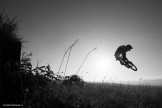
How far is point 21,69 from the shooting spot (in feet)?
10.1

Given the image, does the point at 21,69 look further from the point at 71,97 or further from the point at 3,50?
the point at 71,97

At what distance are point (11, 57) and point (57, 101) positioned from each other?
1065mm

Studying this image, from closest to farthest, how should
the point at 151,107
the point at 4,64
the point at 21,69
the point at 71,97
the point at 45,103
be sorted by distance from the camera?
the point at 4,64
the point at 45,103
the point at 21,69
the point at 71,97
the point at 151,107

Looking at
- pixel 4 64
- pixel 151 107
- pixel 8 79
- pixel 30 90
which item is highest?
pixel 4 64

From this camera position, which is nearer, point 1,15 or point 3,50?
point 3,50

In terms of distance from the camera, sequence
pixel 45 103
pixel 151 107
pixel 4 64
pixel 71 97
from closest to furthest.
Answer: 1. pixel 4 64
2. pixel 45 103
3. pixel 71 97
4. pixel 151 107

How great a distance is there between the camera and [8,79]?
285cm

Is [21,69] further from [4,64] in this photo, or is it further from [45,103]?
[45,103]

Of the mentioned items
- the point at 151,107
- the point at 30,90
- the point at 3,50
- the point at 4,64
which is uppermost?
the point at 3,50

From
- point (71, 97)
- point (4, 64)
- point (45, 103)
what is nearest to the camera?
point (4, 64)

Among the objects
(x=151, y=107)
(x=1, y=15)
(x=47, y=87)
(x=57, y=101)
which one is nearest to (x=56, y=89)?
(x=47, y=87)

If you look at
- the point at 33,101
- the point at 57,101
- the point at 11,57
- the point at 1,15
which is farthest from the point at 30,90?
the point at 1,15

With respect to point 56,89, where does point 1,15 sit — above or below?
above

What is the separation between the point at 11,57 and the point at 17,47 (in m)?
0.23
